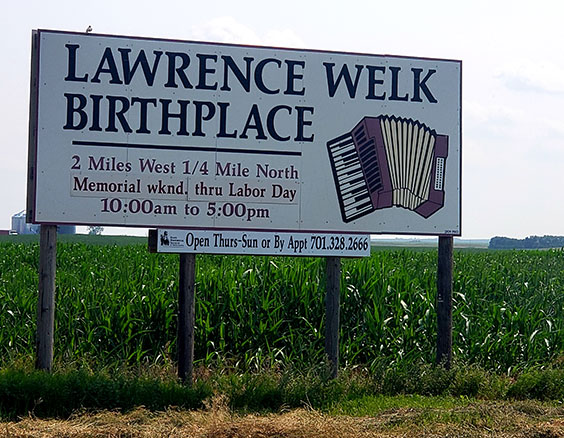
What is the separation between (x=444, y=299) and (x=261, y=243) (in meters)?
2.46

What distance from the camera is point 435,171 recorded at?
10398 mm

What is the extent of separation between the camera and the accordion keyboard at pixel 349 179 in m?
10.1

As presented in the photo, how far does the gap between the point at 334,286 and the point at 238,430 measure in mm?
3038

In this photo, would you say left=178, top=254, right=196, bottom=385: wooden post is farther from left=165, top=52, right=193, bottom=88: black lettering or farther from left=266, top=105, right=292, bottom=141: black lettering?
left=165, top=52, right=193, bottom=88: black lettering

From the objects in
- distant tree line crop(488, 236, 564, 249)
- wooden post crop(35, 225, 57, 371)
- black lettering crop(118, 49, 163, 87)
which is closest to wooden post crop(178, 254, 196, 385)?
wooden post crop(35, 225, 57, 371)

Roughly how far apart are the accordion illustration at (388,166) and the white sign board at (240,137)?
0.01 m

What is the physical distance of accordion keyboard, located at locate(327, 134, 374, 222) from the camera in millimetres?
10086

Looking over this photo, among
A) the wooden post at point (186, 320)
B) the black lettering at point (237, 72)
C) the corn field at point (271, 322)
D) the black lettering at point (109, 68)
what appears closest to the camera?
the wooden post at point (186, 320)

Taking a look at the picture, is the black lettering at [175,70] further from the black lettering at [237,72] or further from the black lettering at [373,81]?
the black lettering at [373,81]

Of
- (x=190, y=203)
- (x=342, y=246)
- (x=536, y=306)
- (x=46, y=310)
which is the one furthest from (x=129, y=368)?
(x=536, y=306)

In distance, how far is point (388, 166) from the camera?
405 inches

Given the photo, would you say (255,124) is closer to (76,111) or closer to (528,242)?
(76,111)

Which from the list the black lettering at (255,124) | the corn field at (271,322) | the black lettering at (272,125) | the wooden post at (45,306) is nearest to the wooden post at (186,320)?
the corn field at (271,322)

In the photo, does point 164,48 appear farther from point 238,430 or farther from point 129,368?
point 238,430
